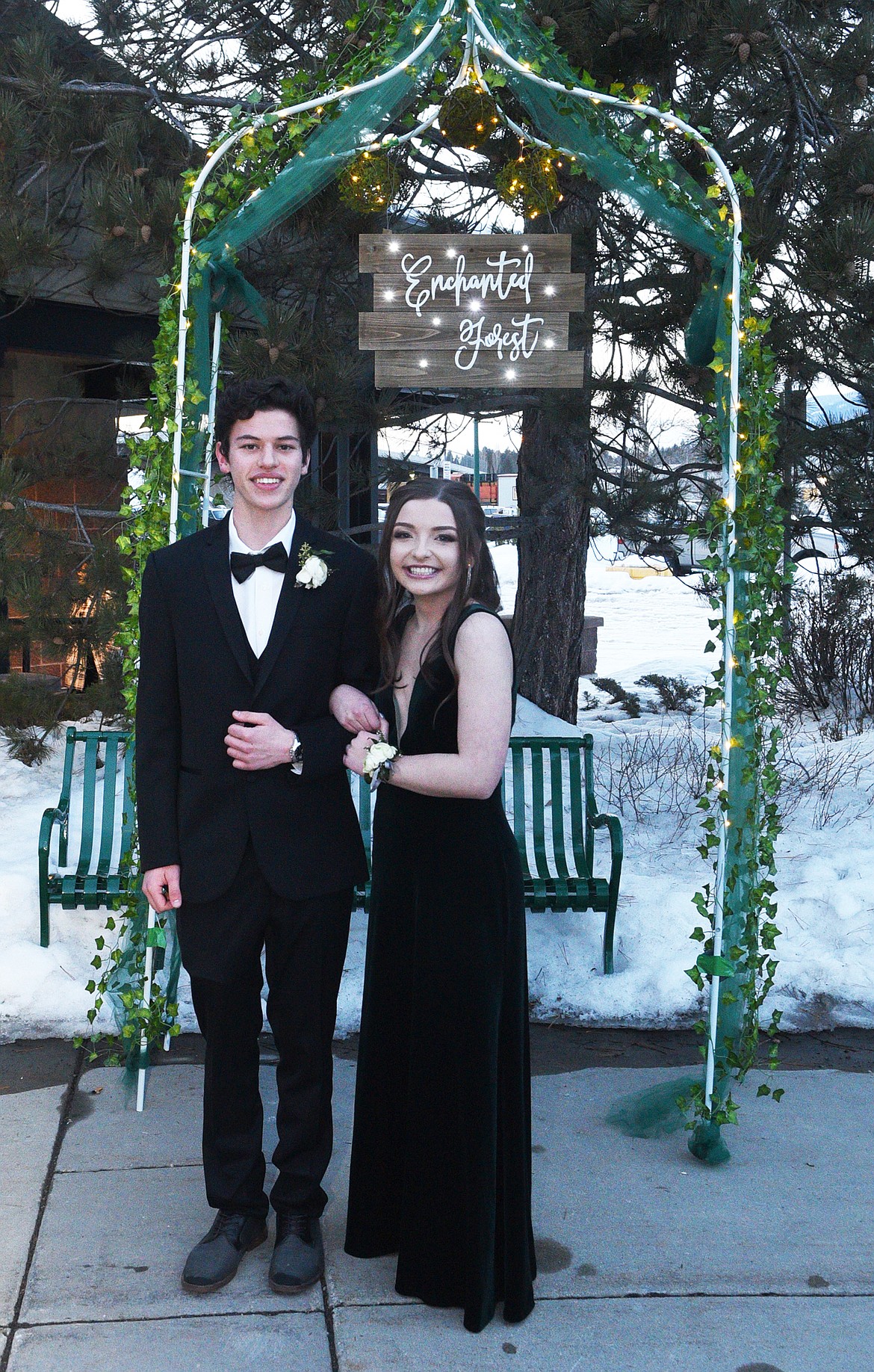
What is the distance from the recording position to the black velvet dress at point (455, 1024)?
2.70 m

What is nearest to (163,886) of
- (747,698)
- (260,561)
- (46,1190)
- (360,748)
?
(360,748)

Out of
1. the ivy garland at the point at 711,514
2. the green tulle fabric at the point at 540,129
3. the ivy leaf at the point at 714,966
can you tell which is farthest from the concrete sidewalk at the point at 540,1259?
the green tulle fabric at the point at 540,129

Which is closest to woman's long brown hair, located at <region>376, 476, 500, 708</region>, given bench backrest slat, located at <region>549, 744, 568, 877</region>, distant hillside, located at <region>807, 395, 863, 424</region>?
bench backrest slat, located at <region>549, 744, 568, 877</region>

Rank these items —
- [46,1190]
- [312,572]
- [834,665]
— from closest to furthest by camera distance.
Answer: [312,572], [46,1190], [834,665]

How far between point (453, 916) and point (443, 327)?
2.56 m

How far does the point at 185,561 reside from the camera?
2832 millimetres

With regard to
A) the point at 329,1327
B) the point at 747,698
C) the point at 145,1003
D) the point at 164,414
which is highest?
the point at 164,414

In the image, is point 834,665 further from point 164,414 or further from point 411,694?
point 411,694

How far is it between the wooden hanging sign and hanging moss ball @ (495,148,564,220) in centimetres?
16

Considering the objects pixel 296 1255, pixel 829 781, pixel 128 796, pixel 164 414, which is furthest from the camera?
pixel 829 781

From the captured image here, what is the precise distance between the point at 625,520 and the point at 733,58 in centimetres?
257

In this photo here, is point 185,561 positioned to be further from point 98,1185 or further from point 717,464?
point 717,464

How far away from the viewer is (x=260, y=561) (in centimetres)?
281

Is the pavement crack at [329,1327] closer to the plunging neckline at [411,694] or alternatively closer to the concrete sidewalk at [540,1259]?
the concrete sidewalk at [540,1259]
